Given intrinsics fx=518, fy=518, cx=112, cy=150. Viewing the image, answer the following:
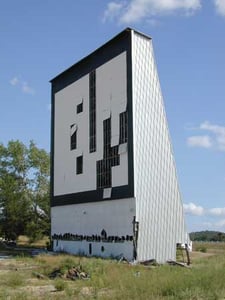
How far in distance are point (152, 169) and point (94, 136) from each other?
7.76m

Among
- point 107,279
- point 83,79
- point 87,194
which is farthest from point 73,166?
point 107,279

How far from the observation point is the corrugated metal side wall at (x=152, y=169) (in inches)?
1476

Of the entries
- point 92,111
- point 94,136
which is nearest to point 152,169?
point 94,136

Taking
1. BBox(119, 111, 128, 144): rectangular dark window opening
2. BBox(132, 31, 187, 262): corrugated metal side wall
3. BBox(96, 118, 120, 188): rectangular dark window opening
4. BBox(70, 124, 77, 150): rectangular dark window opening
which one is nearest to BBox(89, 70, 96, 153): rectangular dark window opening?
BBox(96, 118, 120, 188): rectangular dark window opening

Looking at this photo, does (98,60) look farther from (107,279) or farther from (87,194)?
(107,279)

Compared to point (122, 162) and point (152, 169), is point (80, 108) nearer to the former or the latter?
point (122, 162)

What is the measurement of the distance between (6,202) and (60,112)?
14606 millimetres

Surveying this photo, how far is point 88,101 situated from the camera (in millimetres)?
46219

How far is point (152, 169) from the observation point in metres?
38.8

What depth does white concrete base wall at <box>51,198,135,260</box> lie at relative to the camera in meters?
38.1

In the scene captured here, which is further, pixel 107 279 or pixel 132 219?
pixel 132 219

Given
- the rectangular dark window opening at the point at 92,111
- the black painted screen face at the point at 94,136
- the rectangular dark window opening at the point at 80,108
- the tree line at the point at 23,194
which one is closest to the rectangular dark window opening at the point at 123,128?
the black painted screen face at the point at 94,136

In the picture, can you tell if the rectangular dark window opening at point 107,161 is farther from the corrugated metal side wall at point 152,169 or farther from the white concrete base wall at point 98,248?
the white concrete base wall at point 98,248

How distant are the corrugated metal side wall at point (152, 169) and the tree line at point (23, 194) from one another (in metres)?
24.7
